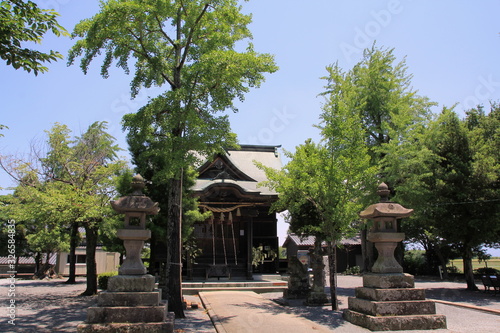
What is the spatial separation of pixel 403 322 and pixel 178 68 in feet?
30.2

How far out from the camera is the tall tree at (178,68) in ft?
31.7

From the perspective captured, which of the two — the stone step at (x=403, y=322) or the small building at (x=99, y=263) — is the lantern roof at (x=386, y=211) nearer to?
the stone step at (x=403, y=322)

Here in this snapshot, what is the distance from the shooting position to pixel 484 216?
586 inches

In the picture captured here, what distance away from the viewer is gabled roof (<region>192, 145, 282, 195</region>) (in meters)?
20.9

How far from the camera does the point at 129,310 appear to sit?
7.51 m

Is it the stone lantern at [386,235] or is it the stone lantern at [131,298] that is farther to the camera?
the stone lantern at [386,235]

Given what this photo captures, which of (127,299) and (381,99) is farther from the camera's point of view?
(381,99)

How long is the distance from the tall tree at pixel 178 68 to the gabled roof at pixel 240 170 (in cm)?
756

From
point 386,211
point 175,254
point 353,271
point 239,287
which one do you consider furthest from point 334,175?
point 353,271

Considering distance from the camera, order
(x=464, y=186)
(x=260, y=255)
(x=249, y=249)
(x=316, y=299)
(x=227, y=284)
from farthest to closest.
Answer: (x=260, y=255) < (x=249, y=249) < (x=227, y=284) < (x=464, y=186) < (x=316, y=299)

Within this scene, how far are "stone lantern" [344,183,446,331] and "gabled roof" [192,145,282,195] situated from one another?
353 inches

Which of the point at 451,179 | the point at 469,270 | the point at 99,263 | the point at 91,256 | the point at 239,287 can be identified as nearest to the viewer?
the point at 91,256

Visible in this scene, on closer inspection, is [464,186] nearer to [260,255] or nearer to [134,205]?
[260,255]

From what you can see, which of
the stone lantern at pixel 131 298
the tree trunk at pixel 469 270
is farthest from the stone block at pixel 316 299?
the tree trunk at pixel 469 270
